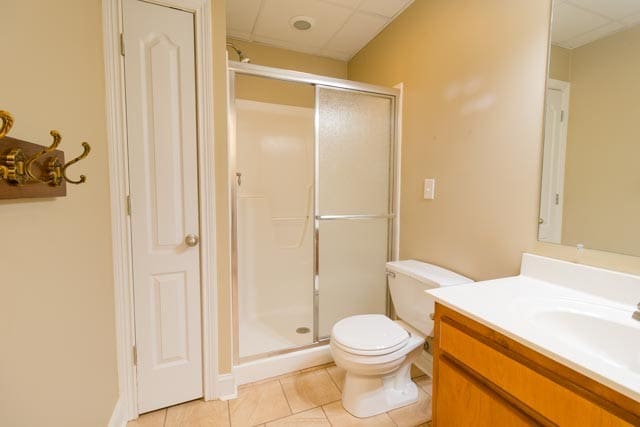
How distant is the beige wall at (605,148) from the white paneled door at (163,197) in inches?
67.3

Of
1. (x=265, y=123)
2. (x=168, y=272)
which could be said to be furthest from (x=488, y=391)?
(x=265, y=123)

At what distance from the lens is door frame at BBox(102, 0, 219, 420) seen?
1.36 meters

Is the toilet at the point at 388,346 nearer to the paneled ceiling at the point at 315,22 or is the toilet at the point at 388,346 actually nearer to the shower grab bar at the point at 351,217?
the shower grab bar at the point at 351,217

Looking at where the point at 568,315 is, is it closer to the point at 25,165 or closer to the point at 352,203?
the point at 352,203

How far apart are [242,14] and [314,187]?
1338mm

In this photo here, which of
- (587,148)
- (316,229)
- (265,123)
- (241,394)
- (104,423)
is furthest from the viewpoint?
(265,123)

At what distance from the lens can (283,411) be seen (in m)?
1.57

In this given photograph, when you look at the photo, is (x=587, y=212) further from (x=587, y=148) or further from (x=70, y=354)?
(x=70, y=354)

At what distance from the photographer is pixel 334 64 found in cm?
274

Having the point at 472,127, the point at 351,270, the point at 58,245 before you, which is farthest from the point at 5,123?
the point at 351,270

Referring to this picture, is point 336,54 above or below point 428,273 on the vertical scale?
above

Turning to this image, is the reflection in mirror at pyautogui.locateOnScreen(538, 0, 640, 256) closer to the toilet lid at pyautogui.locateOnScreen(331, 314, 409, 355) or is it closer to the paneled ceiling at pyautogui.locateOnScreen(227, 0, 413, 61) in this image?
the toilet lid at pyautogui.locateOnScreen(331, 314, 409, 355)

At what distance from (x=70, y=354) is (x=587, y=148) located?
2.03 m

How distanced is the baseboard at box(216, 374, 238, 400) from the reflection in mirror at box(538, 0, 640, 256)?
5.73 ft
